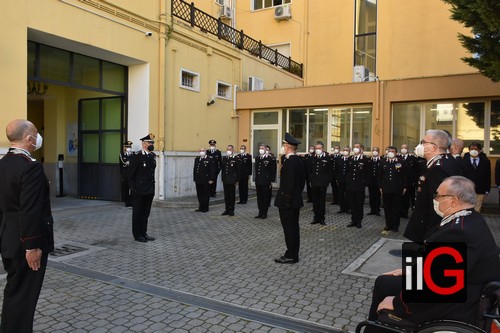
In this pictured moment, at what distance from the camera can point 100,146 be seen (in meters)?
13.0

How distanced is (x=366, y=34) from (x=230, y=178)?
11559mm

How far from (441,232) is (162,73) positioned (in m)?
11.1

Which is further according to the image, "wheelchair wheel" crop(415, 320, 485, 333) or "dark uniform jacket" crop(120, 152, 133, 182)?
"dark uniform jacket" crop(120, 152, 133, 182)

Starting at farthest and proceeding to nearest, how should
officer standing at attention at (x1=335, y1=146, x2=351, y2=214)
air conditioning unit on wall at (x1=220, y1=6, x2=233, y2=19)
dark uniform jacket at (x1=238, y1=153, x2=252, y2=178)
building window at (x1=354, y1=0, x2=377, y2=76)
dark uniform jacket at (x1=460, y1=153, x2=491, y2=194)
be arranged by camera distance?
building window at (x1=354, y1=0, x2=377, y2=76) → air conditioning unit on wall at (x1=220, y1=6, x2=233, y2=19) → dark uniform jacket at (x1=238, y1=153, x2=252, y2=178) → officer standing at attention at (x1=335, y1=146, x2=351, y2=214) → dark uniform jacket at (x1=460, y1=153, x2=491, y2=194)

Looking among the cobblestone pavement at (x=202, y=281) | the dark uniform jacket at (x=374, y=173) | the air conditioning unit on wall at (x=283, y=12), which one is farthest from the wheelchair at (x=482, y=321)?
the air conditioning unit on wall at (x=283, y=12)

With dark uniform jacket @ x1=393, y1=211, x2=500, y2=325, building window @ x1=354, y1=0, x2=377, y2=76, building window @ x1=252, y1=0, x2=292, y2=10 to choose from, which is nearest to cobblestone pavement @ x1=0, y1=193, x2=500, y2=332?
dark uniform jacket @ x1=393, y1=211, x2=500, y2=325

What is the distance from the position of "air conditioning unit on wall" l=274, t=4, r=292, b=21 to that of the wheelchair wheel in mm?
18916

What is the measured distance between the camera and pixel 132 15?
37.9 ft

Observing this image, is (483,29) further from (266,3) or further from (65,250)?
(266,3)

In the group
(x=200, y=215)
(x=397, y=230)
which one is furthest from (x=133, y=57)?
(x=397, y=230)

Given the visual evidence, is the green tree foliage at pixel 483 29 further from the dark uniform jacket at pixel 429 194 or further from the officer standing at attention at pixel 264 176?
the officer standing at attention at pixel 264 176

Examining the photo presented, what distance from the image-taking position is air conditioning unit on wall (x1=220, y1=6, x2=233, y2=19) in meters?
18.0

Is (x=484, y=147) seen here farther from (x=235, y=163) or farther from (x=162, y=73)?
(x=162, y=73)

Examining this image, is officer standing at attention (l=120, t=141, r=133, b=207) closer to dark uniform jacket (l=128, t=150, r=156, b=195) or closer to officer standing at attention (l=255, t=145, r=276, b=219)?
officer standing at attention (l=255, t=145, r=276, b=219)
